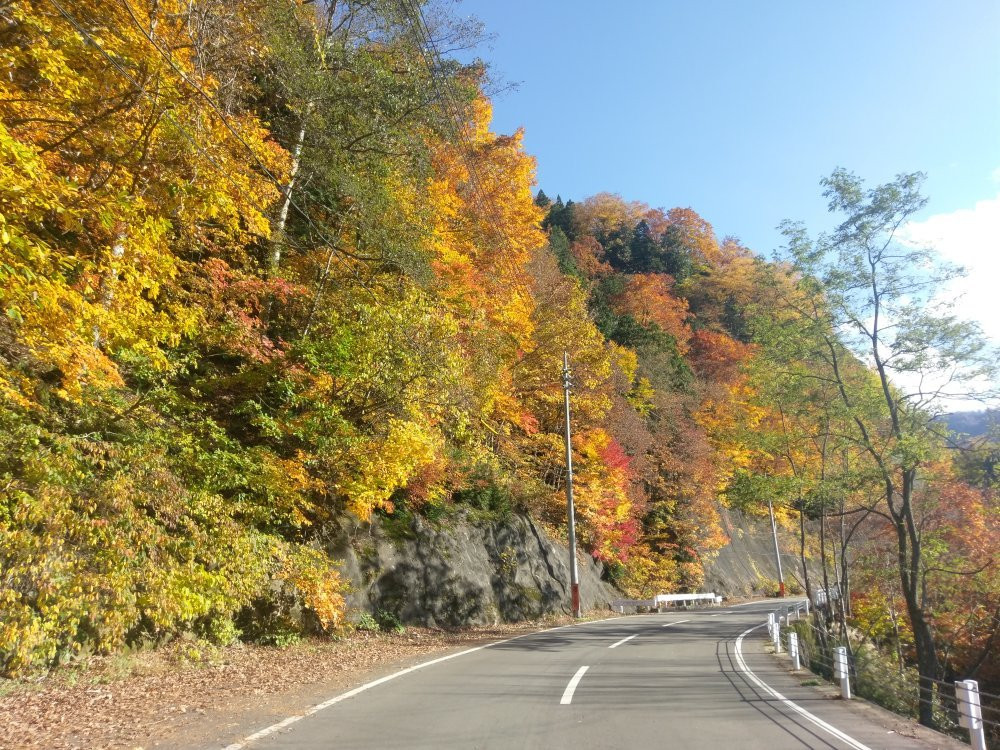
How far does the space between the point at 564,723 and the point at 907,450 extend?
10.4m

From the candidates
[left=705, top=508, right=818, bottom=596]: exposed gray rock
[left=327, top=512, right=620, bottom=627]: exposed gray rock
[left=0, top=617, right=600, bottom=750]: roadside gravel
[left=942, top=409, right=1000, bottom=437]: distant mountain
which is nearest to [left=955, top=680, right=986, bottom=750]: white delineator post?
[left=0, top=617, right=600, bottom=750]: roadside gravel

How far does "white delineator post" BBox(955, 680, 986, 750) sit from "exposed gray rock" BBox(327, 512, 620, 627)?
1149 centimetres

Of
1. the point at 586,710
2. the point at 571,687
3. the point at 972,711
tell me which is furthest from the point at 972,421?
the point at 586,710

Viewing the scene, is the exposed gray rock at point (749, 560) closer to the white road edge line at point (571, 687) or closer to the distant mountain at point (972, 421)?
the distant mountain at point (972, 421)

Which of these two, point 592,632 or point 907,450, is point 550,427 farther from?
point 907,450

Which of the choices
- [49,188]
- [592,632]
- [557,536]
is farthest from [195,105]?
[557,536]

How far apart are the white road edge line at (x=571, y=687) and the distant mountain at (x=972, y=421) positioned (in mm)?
10408

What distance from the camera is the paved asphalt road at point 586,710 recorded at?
5.66m

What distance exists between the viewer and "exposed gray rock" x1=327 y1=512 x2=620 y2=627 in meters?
14.9

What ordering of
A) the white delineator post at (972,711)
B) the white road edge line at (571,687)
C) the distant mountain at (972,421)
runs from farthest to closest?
the distant mountain at (972,421)
the white road edge line at (571,687)
the white delineator post at (972,711)

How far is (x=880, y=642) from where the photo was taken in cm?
2106

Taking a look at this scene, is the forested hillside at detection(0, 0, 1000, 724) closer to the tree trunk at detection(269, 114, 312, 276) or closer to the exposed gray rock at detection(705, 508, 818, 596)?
the tree trunk at detection(269, 114, 312, 276)

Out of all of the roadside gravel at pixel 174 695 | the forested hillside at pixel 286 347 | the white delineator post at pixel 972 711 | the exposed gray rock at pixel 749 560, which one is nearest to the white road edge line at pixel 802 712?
the white delineator post at pixel 972 711

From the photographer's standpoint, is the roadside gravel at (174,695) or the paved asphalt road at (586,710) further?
the paved asphalt road at (586,710)
